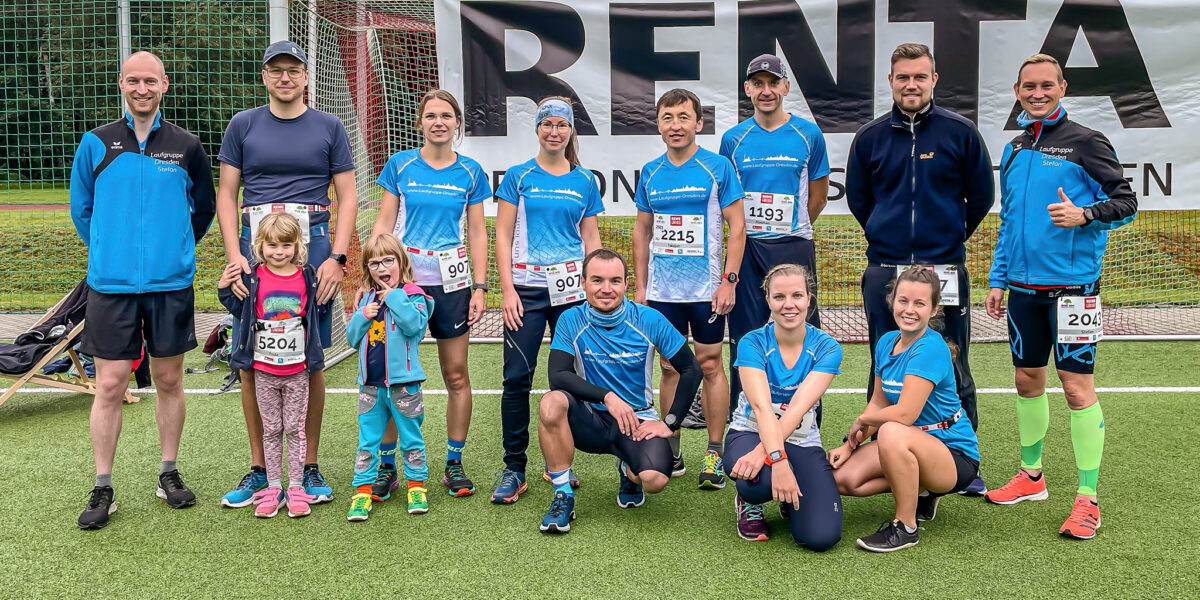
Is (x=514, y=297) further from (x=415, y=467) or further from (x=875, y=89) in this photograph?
(x=875, y=89)

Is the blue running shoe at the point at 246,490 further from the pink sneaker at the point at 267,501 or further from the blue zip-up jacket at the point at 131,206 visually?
the blue zip-up jacket at the point at 131,206

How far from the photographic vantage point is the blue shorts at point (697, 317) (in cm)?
437

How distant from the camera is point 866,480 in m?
3.67

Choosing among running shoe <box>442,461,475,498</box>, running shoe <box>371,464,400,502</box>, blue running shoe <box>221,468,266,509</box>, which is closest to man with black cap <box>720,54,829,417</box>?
running shoe <box>442,461,475,498</box>

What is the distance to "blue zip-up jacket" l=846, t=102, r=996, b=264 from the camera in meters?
4.07

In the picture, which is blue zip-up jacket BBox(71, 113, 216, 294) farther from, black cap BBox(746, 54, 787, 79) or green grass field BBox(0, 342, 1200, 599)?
black cap BBox(746, 54, 787, 79)

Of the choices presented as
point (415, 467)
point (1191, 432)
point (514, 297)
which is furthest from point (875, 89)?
point (415, 467)

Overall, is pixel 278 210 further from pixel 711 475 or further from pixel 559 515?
pixel 711 475

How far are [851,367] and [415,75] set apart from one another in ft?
13.7

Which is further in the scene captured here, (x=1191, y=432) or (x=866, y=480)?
(x=1191, y=432)

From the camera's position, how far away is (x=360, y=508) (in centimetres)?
388

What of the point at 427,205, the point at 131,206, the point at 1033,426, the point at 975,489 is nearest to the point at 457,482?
the point at 427,205

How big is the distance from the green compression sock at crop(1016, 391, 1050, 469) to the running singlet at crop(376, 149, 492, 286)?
256cm

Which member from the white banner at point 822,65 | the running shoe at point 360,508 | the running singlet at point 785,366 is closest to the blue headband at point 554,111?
the running singlet at point 785,366
